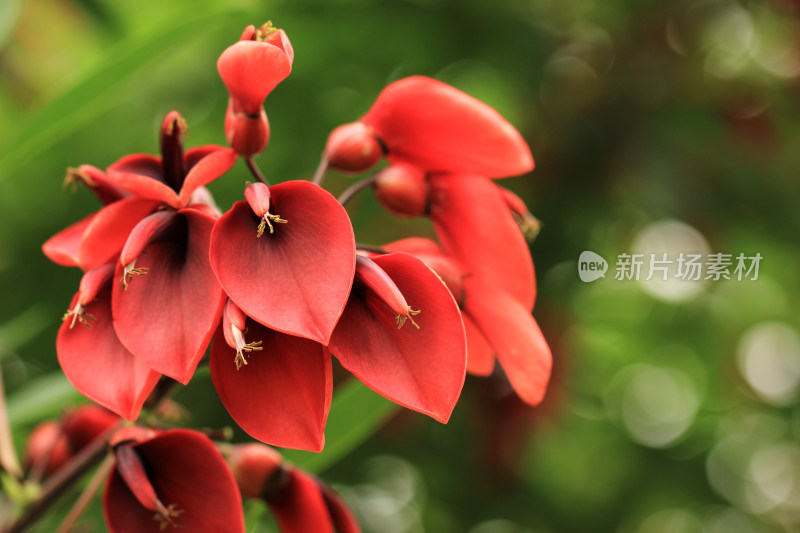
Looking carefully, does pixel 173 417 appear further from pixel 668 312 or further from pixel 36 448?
pixel 668 312

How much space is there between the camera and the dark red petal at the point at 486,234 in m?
0.63

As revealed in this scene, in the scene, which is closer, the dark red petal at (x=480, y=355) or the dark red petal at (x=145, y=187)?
the dark red petal at (x=145, y=187)

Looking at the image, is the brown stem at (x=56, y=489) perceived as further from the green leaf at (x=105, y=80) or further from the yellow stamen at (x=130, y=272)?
the green leaf at (x=105, y=80)

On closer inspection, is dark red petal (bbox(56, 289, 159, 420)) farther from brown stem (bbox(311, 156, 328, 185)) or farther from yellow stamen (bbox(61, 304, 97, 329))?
brown stem (bbox(311, 156, 328, 185))

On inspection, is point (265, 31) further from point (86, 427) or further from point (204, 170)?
point (86, 427)

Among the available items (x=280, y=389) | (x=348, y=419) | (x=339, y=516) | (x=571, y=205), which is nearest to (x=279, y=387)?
(x=280, y=389)

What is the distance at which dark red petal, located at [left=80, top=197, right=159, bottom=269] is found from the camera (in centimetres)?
53

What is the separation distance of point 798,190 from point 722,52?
356mm

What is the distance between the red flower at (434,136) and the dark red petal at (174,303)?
0.18m

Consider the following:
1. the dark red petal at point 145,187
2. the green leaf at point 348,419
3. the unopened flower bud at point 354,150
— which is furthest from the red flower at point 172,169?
the green leaf at point 348,419

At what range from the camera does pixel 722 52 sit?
1812mm

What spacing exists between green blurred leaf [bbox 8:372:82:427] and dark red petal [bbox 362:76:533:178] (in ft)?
1.67

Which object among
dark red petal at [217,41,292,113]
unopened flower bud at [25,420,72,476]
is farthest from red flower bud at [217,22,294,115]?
unopened flower bud at [25,420,72,476]

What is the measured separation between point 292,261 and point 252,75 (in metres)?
0.14
